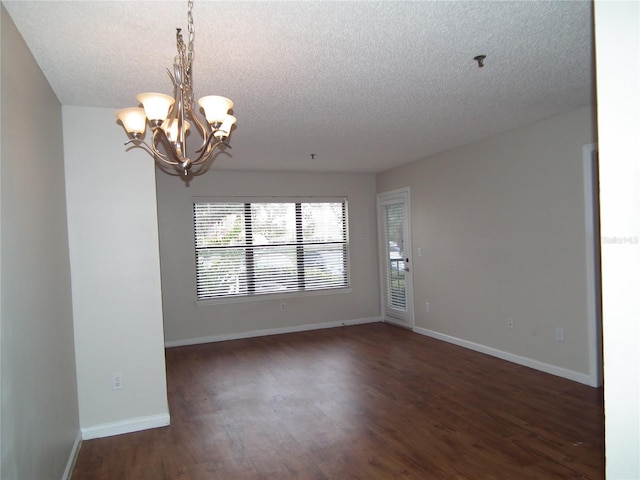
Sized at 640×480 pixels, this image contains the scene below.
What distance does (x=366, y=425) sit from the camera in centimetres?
315

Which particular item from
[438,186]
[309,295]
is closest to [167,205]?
[309,295]

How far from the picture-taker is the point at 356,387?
13.0ft

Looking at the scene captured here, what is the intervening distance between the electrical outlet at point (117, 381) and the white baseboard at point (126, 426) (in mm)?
263

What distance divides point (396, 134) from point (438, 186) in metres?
1.47

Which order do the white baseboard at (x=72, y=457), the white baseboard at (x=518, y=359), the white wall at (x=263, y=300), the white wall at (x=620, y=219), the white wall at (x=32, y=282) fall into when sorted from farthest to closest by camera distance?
the white wall at (x=263, y=300) < the white baseboard at (x=518, y=359) < the white baseboard at (x=72, y=457) < the white wall at (x=32, y=282) < the white wall at (x=620, y=219)

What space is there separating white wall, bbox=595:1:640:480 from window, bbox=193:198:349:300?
5428 millimetres

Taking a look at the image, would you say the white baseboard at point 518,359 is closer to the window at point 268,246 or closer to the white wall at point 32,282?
the window at point 268,246

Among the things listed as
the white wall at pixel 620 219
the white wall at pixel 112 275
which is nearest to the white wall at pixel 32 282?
the white wall at pixel 112 275

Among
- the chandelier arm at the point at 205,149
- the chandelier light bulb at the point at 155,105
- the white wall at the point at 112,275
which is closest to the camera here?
the chandelier light bulb at the point at 155,105

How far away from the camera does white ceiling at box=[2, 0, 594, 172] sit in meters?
1.90

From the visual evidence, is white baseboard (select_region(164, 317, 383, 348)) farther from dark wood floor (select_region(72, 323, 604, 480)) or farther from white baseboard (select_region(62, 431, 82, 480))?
white baseboard (select_region(62, 431, 82, 480))

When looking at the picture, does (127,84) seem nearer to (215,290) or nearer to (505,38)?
(505,38)

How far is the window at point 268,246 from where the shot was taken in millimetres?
5945

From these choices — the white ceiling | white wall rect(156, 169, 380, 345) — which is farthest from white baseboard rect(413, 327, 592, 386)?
the white ceiling
